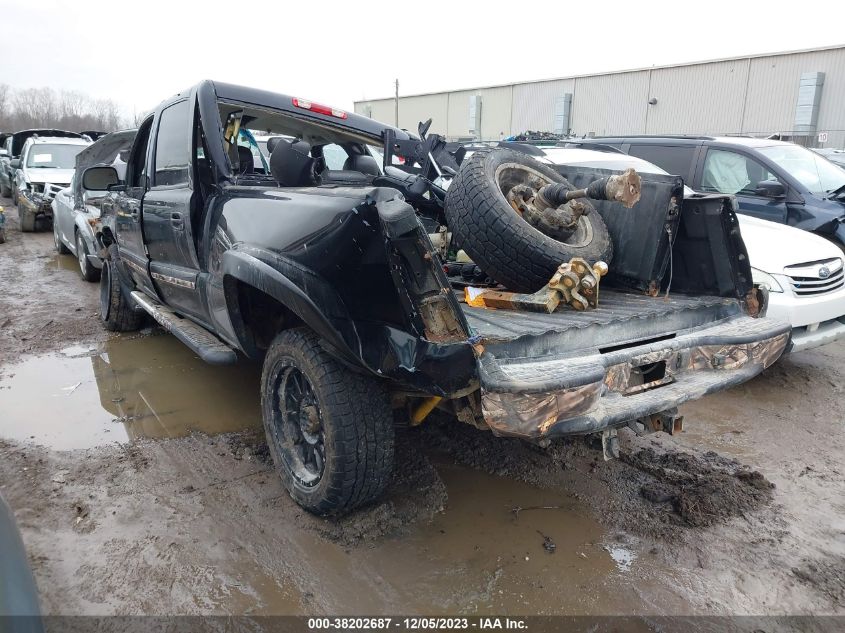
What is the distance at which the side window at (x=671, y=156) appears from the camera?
7094mm

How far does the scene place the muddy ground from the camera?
2434 mm

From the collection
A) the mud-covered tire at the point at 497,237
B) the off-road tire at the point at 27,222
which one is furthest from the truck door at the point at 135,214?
the off-road tire at the point at 27,222

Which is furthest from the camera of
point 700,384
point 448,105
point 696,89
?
point 448,105

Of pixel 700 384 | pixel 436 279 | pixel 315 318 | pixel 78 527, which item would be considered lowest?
pixel 78 527

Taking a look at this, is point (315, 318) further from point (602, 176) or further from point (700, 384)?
point (602, 176)

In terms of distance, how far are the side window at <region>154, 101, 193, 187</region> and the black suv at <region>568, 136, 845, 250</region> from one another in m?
5.48

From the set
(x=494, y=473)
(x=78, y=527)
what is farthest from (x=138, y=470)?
(x=494, y=473)

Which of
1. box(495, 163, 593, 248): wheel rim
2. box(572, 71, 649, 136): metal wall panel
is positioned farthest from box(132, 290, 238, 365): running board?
box(572, 71, 649, 136): metal wall panel

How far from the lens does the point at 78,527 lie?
9.23 ft

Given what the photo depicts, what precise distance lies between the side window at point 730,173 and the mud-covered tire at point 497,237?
4475 mm

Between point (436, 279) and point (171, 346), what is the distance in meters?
4.01

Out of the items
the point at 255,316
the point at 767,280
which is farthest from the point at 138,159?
the point at 767,280

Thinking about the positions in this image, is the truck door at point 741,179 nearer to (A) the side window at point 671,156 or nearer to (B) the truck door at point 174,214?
(A) the side window at point 671,156

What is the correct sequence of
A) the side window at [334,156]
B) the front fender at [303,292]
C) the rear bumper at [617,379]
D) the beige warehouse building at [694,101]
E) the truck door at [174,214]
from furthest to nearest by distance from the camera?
the beige warehouse building at [694,101] → the side window at [334,156] → the truck door at [174,214] → the front fender at [303,292] → the rear bumper at [617,379]
